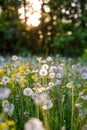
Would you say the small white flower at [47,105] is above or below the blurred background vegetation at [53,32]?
above

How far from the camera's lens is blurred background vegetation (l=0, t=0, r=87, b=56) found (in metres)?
13.0

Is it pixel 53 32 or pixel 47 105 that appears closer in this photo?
pixel 47 105

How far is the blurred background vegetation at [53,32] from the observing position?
42.7ft

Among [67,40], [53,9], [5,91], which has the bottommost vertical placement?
[67,40]

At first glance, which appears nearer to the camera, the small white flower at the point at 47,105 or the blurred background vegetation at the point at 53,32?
the small white flower at the point at 47,105

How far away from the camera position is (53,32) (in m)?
13.8

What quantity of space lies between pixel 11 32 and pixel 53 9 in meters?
1.63

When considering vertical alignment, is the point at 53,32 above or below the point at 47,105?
below

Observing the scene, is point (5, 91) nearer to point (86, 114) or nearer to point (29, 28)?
point (86, 114)

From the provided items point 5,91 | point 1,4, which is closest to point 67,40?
point 1,4

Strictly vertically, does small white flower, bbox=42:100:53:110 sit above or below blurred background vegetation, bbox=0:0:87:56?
above

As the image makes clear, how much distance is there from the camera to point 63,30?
42.6ft

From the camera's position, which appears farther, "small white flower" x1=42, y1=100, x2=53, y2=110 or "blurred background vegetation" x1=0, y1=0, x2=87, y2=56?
"blurred background vegetation" x1=0, y1=0, x2=87, y2=56

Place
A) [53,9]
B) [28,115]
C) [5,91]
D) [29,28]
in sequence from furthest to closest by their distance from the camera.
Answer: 1. [29,28]
2. [53,9]
3. [28,115]
4. [5,91]
